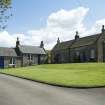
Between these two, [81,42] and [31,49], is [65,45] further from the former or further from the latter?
[31,49]

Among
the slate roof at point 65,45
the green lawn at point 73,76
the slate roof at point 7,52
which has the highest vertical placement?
the slate roof at point 65,45

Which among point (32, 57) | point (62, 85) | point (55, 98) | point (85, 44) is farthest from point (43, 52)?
point (55, 98)

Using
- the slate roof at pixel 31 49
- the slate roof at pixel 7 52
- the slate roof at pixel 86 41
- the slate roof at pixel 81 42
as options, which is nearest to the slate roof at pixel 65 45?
the slate roof at pixel 81 42

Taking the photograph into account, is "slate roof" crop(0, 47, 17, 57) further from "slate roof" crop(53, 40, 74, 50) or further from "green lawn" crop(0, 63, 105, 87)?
"green lawn" crop(0, 63, 105, 87)

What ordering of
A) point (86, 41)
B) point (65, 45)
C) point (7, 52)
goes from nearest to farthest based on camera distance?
point (86, 41) → point (65, 45) → point (7, 52)

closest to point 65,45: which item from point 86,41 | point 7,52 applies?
point 86,41

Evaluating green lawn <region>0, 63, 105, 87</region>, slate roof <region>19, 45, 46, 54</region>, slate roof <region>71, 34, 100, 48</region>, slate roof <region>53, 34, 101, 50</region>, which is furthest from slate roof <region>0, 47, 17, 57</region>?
green lawn <region>0, 63, 105, 87</region>

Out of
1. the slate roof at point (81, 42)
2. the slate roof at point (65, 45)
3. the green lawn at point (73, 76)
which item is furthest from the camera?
the slate roof at point (65, 45)

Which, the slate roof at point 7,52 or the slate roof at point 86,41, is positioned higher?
the slate roof at point 86,41

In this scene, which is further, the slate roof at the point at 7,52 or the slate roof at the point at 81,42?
the slate roof at the point at 7,52

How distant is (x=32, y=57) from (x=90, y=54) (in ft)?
78.1

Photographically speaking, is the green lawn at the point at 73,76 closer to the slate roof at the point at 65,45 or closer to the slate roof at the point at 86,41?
the slate roof at the point at 86,41

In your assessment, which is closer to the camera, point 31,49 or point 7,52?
point 7,52

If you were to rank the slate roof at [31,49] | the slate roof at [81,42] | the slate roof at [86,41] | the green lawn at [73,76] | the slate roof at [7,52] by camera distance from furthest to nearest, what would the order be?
the slate roof at [31,49] < the slate roof at [7,52] < the slate roof at [81,42] < the slate roof at [86,41] < the green lawn at [73,76]
